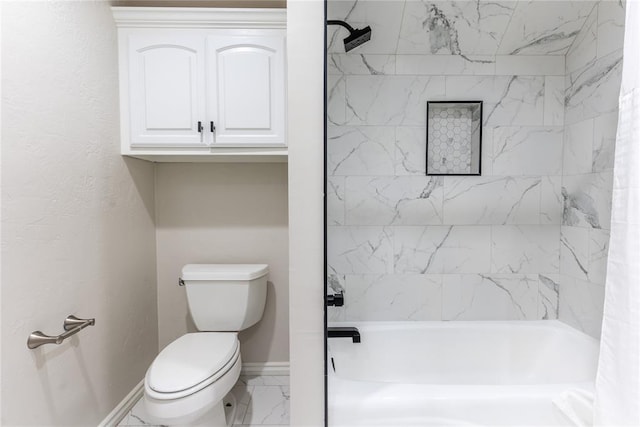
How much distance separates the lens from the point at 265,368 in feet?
7.06

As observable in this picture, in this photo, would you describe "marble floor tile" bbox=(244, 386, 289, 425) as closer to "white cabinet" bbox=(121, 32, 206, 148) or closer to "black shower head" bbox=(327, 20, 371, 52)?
"white cabinet" bbox=(121, 32, 206, 148)

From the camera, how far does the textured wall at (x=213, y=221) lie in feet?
6.92

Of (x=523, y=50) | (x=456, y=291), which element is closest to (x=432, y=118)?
(x=523, y=50)

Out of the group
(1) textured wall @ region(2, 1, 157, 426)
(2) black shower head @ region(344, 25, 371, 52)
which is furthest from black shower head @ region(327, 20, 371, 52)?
(1) textured wall @ region(2, 1, 157, 426)

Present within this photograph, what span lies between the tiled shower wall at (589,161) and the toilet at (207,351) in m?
1.77

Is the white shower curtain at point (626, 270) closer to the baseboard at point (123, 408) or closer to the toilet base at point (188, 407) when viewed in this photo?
the toilet base at point (188, 407)

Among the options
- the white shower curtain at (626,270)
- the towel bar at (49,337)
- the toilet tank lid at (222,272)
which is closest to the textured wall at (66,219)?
the towel bar at (49,337)

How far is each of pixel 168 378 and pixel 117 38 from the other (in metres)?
1.73

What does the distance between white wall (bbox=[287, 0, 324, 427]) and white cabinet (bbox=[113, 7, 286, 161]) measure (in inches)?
30.4

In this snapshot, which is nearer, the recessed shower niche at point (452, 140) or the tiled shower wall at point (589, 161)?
the tiled shower wall at point (589, 161)

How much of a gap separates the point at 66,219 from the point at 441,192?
6.14ft

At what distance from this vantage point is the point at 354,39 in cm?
157

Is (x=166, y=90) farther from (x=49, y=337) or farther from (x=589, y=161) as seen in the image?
(x=589, y=161)

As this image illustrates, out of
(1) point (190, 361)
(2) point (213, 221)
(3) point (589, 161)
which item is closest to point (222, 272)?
(2) point (213, 221)
